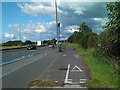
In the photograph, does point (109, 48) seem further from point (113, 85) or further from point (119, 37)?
point (113, 85)

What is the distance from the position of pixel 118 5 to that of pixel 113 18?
598mm

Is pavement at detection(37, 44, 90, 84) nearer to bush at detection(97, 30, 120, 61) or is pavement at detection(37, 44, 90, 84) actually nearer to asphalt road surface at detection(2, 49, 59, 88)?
asphalt road surface at detection(2, 49, 59, 88)

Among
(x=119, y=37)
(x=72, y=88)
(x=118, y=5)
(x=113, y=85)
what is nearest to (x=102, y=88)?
(x=113, y=85)

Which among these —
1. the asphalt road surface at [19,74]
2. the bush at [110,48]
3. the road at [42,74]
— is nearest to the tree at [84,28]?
the bush at [110,48]

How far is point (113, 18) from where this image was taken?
533 centimetres

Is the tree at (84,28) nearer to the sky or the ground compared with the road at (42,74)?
nearer to the sky

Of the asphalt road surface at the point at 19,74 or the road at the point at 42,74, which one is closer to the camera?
the asphalt road surface at the point at 19,74

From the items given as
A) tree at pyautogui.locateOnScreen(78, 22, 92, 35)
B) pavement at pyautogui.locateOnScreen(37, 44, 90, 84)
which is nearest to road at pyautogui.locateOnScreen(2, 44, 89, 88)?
pavement at pyautogui.locateOnScreen(37, 44, 90, 84)

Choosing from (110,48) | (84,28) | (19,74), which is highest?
(84,28)

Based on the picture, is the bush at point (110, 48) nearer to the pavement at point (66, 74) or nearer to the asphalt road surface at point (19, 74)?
the pavement at point (66, 74)

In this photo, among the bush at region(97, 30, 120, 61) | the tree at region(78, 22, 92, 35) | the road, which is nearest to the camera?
the road

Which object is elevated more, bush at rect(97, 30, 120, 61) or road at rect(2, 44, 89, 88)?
bush at rect(97, 30, 120, 61)

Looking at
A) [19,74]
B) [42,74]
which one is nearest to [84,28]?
[42,74]

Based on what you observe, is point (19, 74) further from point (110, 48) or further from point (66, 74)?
point (110, 48)
